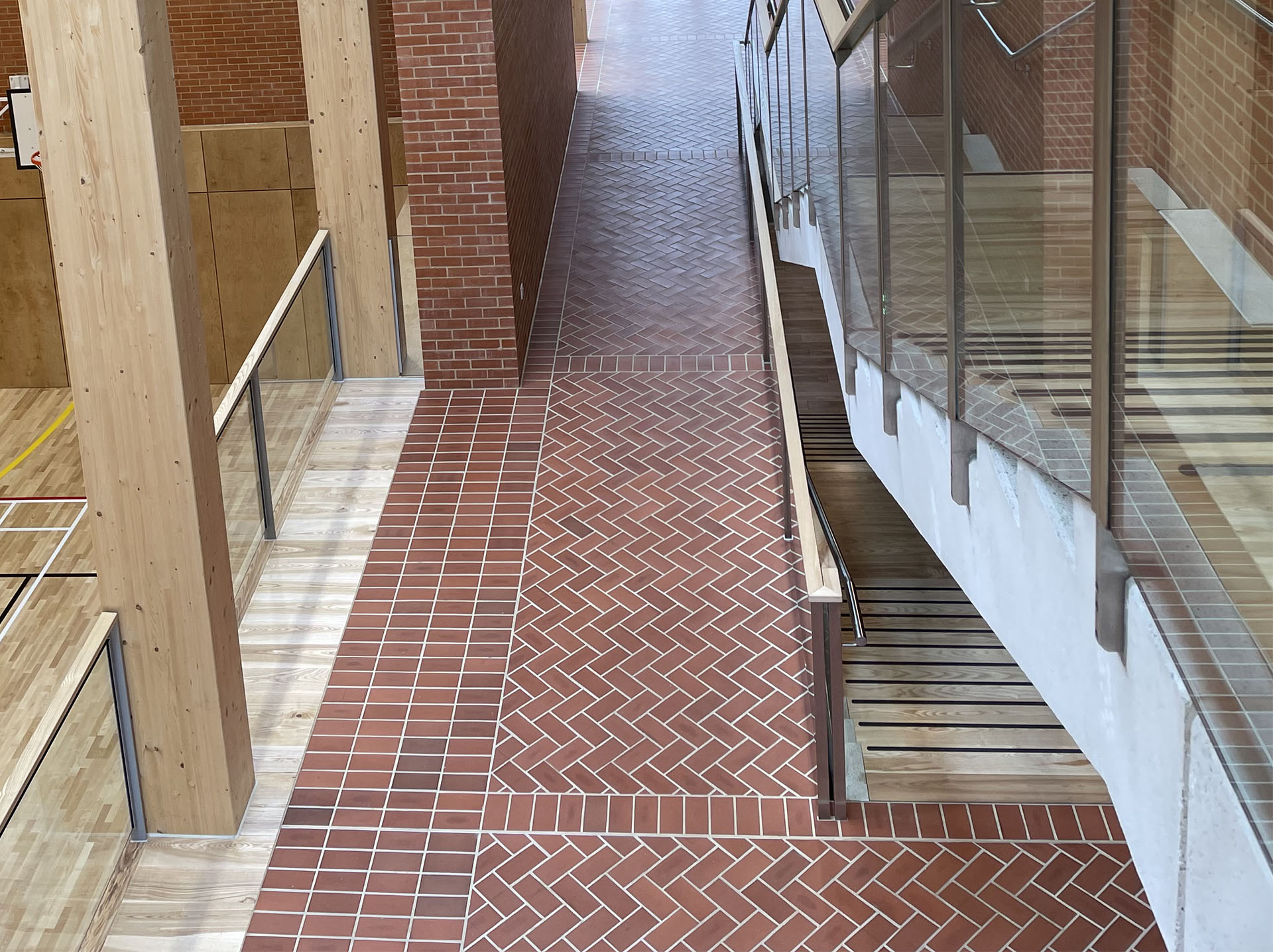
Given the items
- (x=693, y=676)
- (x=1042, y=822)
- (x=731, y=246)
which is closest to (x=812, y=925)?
(x=1042, y=822)

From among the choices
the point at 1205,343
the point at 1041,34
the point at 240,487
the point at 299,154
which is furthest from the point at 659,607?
the point at 299,154

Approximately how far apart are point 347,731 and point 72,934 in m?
1.37

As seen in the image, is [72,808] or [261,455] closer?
[72,808]

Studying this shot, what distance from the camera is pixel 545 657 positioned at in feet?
19.4

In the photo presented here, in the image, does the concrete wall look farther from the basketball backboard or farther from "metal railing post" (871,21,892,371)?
the basketball backboard

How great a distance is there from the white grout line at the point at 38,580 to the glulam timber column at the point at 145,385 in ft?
16.6

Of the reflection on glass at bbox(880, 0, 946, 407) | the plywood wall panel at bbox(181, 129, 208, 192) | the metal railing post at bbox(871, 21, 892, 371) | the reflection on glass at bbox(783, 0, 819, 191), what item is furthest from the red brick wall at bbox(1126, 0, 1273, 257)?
the plywood wall panel at bbox(181, 129, 208, 192)

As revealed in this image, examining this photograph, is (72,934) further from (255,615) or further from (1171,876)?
(1171,876)

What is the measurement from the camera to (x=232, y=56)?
13672 mm

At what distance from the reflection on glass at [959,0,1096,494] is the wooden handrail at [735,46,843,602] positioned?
1.75 m

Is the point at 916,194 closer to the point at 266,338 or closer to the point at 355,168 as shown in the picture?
the point at 266,338

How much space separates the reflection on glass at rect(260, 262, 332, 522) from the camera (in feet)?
22.9

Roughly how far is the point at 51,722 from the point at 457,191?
15.3 ft

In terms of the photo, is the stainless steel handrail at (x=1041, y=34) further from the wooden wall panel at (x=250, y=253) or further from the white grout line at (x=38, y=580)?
the wooden wall panel at (x=250, y=253)
